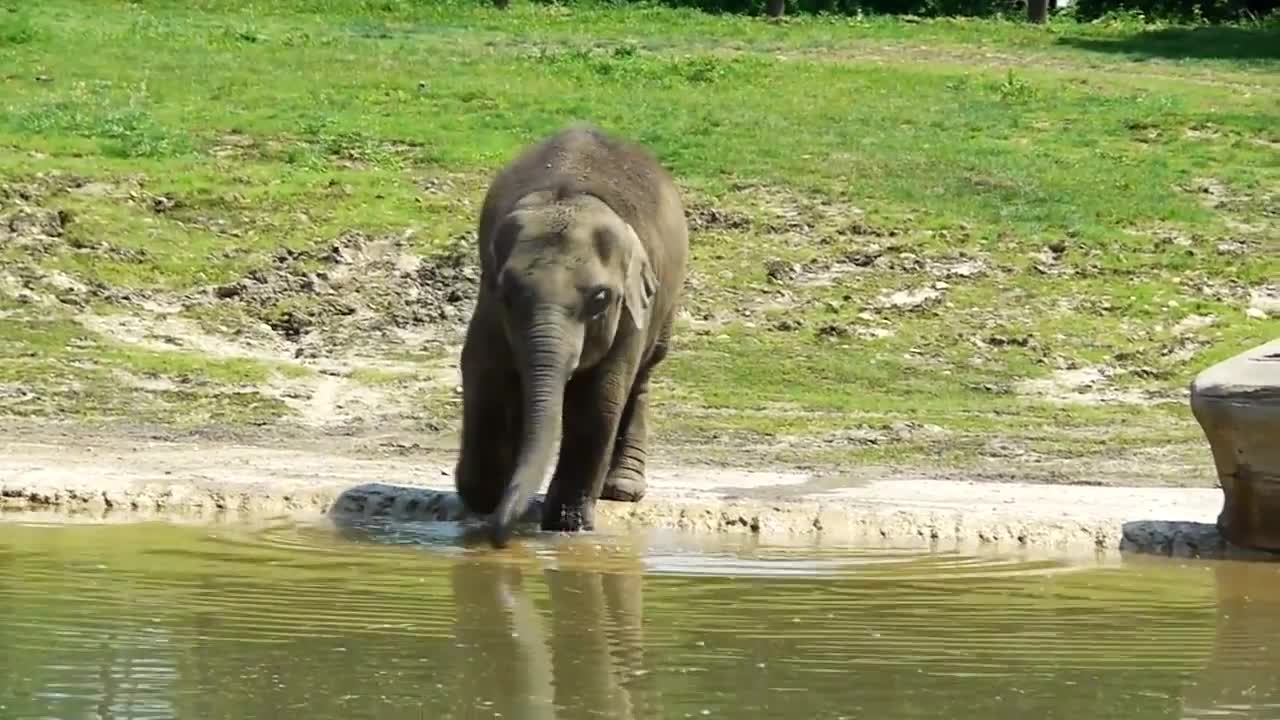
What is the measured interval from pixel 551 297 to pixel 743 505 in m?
1.79

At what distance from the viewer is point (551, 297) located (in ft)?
34.4

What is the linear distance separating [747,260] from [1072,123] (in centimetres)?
585

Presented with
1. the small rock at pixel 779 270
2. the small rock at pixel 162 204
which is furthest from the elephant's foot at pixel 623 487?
the small rock at pixel 162 204

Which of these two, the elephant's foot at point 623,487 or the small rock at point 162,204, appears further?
the small rock at point 162,204

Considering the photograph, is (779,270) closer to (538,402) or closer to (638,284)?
(638,284)

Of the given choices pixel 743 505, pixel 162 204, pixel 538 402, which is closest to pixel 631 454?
pixel 743 505

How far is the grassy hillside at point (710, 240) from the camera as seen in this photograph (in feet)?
50.3

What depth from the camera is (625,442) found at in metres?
12.2

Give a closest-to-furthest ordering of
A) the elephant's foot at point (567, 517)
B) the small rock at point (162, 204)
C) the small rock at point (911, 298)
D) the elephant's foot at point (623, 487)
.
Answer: the elephant's foot at point (567, 517) < the elephant's foot at point (623, 487) < the small rock at point (911, 298) < the small rock at point (162, 204)

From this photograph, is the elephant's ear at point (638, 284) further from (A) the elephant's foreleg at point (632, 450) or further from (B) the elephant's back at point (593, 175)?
(A) the elephant's foreleg at point (632, 450)

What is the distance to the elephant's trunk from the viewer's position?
33.7 feet

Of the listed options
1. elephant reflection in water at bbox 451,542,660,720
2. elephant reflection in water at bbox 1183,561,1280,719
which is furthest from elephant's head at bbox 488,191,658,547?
elephant reflection in water at bbox 1183,561,1280,719

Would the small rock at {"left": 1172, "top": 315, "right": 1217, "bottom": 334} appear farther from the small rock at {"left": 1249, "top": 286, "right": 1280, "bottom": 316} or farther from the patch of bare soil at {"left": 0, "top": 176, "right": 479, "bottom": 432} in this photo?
the patch of bare soil at {"left": 0, "top": 176, "right": 479, "bottom": 432}

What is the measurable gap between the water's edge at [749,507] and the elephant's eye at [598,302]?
4.20 ft
